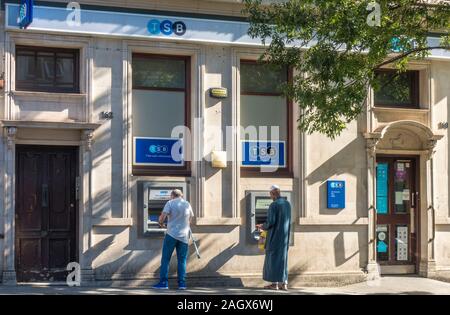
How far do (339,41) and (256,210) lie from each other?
3.84 m

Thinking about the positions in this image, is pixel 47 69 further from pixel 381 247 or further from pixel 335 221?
pixel 381 247

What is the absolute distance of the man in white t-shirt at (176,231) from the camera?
1441 cm

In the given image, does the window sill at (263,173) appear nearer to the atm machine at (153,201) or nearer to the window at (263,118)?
the window at (263,118)

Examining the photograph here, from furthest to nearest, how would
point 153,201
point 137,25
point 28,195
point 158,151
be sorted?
point 158,151
point 153,201
point 137,25
point 28,195

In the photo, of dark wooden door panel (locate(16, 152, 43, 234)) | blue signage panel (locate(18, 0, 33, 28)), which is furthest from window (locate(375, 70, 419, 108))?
blue signage panel (locate(18, 0, 33, 28))

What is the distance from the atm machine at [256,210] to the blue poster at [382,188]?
2130 millimetres

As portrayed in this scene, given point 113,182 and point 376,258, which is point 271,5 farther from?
point 376,258

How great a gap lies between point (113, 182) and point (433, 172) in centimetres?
657

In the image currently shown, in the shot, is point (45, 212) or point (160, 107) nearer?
point (45, 212)

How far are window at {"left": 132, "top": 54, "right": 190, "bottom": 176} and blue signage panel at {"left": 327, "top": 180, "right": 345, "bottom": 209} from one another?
2827 millimetres

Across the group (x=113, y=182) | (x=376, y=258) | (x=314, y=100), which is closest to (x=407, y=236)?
(x=376, y=258)

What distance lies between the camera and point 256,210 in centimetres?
1596

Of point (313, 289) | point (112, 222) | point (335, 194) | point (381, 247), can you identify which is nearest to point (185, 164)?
point (112, 222)

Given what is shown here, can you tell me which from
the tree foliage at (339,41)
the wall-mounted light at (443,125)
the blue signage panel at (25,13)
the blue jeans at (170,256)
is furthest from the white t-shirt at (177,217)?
the wall-mounted light at (443,125)
